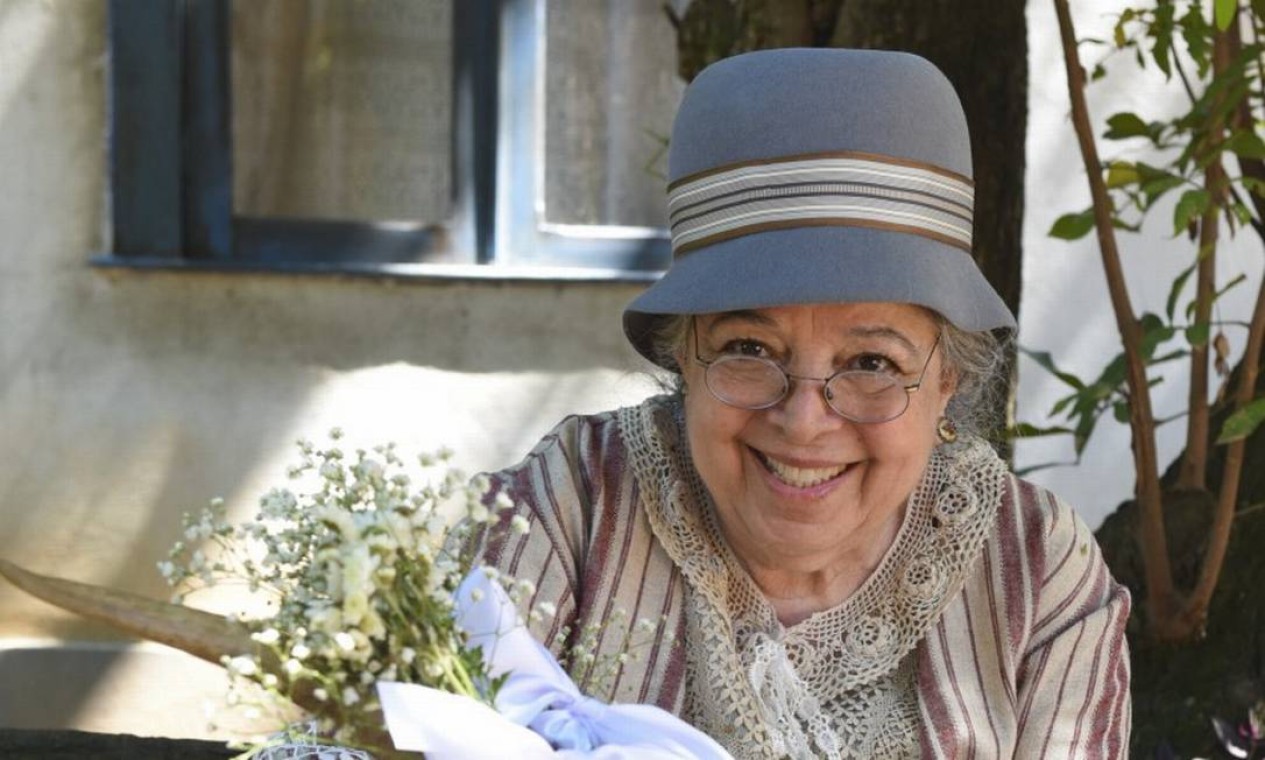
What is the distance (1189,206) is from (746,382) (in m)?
1.05

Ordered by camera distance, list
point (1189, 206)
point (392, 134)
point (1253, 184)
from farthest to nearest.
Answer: point (392, 134) < point (1253, 184) < point (1189, 206)

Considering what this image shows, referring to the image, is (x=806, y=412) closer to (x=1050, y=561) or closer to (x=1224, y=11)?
(x=1050, y=561)

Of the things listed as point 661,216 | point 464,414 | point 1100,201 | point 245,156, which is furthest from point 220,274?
point 1100,201

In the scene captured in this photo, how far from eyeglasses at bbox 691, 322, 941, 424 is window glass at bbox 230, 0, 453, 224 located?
340 cm

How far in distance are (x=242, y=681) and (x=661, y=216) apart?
4.19 metres

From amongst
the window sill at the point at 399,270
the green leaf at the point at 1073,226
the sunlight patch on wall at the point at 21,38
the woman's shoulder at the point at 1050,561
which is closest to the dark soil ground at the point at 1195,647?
the green leaf at the point at 1073,226

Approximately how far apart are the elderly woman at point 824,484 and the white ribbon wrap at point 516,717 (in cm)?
26

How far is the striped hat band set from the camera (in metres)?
2.24

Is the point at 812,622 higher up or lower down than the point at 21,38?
lower down

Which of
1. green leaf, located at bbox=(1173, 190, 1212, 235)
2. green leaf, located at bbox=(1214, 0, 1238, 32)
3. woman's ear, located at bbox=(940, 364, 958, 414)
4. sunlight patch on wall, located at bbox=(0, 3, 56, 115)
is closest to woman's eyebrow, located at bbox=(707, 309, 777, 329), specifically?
woman's ear, located at bbox=(940, 364, 958, 414)

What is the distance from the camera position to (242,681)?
5.63 ft

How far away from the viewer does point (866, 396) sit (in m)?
2.29

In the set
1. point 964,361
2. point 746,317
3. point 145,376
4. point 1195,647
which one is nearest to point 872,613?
point 964,361

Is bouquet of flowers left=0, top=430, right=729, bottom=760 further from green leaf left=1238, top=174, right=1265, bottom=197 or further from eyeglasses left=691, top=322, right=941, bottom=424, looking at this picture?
green leaf left=1238, top=174, right=1265, bottom=197
